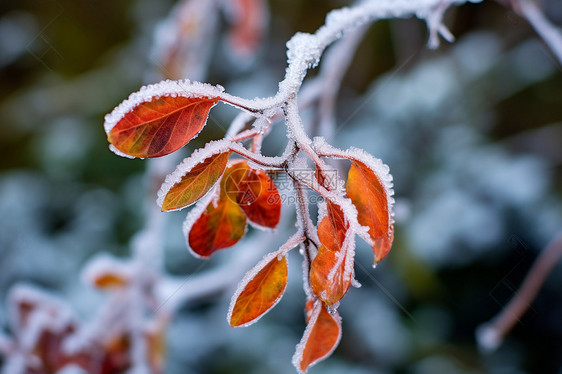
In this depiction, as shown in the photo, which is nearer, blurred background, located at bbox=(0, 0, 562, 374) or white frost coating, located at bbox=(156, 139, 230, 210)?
white frost coating, located at bbox=(156, 139, 230, 210)

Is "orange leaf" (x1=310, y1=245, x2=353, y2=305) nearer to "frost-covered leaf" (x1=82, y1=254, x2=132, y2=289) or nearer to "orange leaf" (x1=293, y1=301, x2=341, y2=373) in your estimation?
"orange leaf" (x1=293, y1=301, x2=341, y2=373)

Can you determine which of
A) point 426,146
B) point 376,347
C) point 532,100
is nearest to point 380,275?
point 376,347

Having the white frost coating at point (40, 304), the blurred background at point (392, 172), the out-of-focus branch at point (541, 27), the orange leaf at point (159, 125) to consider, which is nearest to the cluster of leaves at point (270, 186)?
the orange leaf at point (159, 125)

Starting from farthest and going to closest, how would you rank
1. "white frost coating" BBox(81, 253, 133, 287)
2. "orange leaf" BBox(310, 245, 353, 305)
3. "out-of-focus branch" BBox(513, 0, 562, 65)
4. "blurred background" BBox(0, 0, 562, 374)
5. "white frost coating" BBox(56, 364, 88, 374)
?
1. "blurred background" BBox(0, 0, 562, 374)
2. "white frost coating" BBox(81, 253, 133, 287)
3. "white frost coating" BBox(56, 364, 88, 374)
4. "out-of-focus branch" BBox(513, 0, 562, 65)
5. "orange leaf" BBox(310, 245, 353, 305)

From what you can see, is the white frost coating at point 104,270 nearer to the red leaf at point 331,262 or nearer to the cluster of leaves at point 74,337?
the cluster of leaves at point 74,337

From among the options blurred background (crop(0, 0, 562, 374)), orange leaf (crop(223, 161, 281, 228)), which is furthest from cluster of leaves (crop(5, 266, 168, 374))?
orange leaf (crop(223, 161, 281, 228))

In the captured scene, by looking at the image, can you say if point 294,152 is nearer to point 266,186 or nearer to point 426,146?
point 266,186
